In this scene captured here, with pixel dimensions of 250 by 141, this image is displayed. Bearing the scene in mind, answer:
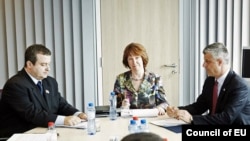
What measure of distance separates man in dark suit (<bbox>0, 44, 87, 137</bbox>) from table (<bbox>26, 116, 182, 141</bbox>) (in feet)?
0.33

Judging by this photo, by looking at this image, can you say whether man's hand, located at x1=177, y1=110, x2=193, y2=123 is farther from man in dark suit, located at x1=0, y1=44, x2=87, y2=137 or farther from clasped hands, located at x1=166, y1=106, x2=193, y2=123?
man in dark suit, located at x1=0, y1=44, x2=87, y2=137

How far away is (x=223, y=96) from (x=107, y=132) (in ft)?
3.05

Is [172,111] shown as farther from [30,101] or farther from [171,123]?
[30,101]

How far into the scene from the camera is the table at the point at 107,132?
228 centimetres

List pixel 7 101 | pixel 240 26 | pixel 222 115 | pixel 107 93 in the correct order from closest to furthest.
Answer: pixel 222 115, pixel 7 101, pixel 240 26, pixel 107 93

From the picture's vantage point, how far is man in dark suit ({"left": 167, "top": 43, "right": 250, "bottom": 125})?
2.53 metres

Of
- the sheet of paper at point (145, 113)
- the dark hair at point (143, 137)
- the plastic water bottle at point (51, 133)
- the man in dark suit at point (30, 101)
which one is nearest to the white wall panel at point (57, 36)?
the man in dark suit at point (30, 101)

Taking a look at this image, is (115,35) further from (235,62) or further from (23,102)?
(23,102)

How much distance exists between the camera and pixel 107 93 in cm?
433

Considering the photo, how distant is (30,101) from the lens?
105 inches

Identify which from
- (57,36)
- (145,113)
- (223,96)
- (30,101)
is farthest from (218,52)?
(57,36)

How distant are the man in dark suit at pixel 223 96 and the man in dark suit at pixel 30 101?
2.91ft

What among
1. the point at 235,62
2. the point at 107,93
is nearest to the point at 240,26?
the point at 235,62

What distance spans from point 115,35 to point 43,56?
63.0 inches
